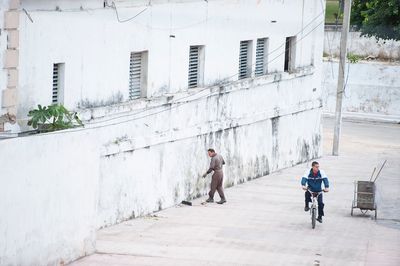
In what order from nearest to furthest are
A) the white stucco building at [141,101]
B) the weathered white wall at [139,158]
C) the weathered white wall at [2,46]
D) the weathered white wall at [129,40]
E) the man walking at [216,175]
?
the weathered white wall at [139,158], the white stucco building at [141,101], the weathered white wall at [2,46], the weathered white wall at [129,40], the man walking at [216,175]

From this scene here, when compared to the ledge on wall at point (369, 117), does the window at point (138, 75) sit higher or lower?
higher

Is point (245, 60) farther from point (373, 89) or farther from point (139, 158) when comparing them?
point (373, 89)

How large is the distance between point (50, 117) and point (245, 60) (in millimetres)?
12514

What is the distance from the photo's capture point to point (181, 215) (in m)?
27.8

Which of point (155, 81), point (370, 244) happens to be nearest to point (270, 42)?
point (155, 81)

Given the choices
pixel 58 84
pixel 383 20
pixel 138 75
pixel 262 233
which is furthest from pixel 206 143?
pixel 383 20

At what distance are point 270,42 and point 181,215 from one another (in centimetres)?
910

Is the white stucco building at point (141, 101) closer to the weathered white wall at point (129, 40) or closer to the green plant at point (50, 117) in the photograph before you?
the weathered white wall at point (129, 40)

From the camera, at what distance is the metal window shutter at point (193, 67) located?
100 ft

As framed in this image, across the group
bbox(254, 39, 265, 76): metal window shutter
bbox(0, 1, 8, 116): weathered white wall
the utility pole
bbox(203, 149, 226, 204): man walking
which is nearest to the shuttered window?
bbox(0, 1, 8, 116): weathered white wall

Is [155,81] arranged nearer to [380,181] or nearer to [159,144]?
[159,144]

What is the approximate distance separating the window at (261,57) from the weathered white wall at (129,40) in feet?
0.90

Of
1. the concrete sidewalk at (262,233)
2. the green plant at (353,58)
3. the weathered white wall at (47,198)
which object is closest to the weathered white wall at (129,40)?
the weathered white wall at (47,198)

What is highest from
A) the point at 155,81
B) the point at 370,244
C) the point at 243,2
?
the point at 243,2
